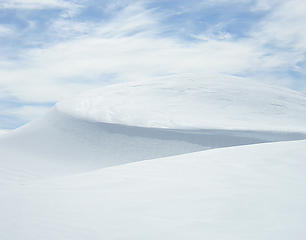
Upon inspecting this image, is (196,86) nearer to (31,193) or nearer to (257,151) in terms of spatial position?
(257,151)

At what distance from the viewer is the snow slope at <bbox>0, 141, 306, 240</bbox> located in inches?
112

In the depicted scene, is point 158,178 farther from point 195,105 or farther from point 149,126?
point 195,105

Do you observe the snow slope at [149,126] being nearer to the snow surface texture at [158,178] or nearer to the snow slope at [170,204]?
the snow surface texture at [158,178]

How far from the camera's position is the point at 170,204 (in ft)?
11.5

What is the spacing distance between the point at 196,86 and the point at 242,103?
7.59 ft

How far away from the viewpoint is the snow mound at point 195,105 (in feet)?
39.0

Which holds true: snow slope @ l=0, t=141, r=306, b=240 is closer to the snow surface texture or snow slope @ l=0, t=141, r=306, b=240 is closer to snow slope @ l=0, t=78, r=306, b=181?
the snow surface texture

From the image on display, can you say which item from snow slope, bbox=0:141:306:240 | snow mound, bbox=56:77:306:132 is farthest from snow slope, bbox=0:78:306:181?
snow slope, bbox=0:141:306:240

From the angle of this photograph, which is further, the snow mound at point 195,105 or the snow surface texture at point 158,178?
the snow mound at point 195,105

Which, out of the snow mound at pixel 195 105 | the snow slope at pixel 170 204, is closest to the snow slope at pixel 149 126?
the snow mound at pixel 195 105

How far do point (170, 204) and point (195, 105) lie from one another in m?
9.85

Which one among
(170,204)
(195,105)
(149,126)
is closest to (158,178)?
(170,204)

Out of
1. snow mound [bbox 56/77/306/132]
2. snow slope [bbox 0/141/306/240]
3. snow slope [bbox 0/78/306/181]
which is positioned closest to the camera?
snow slope [bbox 0/141/306/240]

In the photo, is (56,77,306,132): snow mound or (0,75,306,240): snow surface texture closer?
(0,75,306,240): snow surface texture
